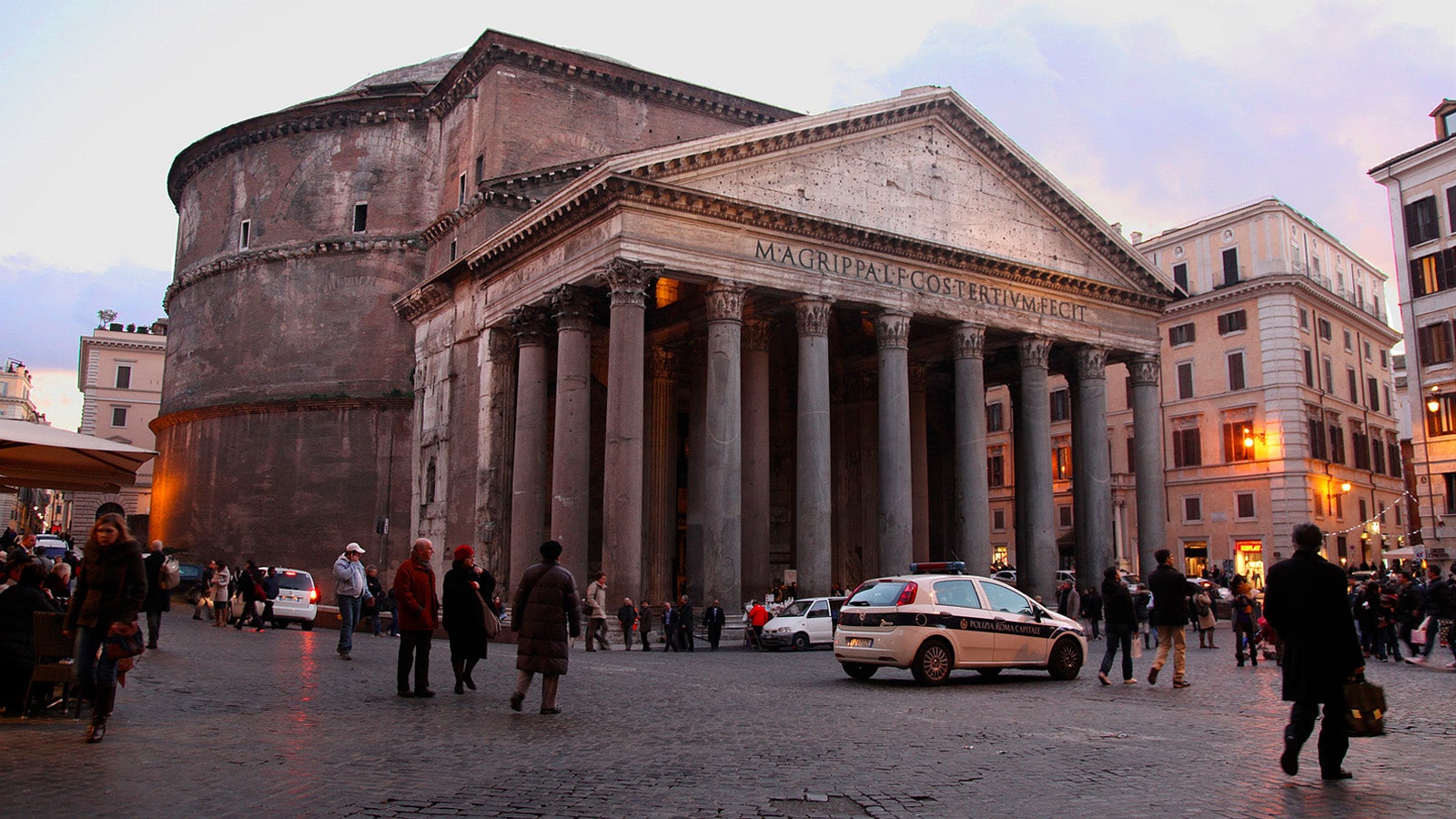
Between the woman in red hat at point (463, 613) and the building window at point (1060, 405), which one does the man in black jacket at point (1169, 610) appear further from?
the building window at point (1060, 405)

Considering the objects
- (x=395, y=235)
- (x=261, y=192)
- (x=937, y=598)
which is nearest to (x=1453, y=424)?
(x=937, y=598)

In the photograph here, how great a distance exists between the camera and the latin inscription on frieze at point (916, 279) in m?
23.6

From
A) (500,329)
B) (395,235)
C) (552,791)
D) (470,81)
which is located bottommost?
(552,791)

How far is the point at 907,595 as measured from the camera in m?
12.8

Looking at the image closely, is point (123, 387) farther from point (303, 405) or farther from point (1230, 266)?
point (1230, 266)

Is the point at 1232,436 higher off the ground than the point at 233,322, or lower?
lower

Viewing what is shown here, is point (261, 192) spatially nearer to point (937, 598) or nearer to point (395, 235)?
point (395, 235)

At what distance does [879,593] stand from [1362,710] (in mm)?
7369

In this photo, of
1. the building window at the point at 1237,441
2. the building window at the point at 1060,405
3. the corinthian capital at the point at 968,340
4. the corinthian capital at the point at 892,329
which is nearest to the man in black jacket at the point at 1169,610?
the corinthian capital at the point at 892,329

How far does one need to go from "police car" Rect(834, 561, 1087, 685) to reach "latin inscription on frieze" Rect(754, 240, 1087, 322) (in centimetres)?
1124

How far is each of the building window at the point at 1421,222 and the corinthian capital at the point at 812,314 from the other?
1953 cm

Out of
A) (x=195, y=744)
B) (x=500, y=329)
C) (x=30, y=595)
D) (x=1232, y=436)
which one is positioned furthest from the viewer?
(x=1232, y=436)

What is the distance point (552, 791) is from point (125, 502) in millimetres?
59219

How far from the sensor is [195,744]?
7.12 meters
